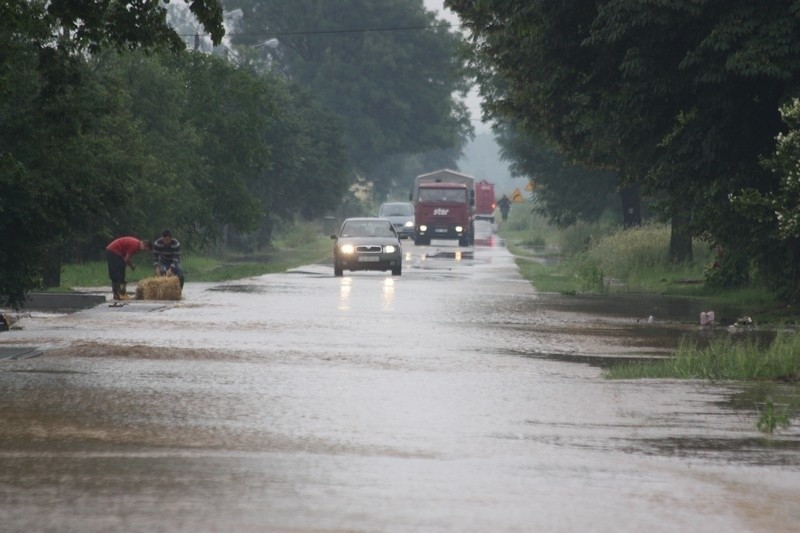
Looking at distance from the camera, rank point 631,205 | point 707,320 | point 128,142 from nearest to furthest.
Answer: point 707,320, point 128,142, point 631,205

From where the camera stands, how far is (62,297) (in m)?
29.0

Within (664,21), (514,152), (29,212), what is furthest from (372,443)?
(514,152)

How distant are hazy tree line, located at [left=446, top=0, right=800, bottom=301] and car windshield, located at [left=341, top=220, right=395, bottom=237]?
1225 centimetres

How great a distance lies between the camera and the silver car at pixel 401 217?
77338 mm

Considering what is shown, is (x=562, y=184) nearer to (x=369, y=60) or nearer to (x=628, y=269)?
(x=628, y=269)

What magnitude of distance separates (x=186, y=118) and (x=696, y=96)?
83.9ft

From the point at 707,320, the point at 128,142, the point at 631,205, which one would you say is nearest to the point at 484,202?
the point at 631,205

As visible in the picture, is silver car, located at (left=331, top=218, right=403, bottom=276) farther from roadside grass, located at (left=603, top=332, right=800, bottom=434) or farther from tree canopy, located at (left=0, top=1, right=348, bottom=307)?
roadside grass, located at (left=603, top=332, right=800, bottom=434)

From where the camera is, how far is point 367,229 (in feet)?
138

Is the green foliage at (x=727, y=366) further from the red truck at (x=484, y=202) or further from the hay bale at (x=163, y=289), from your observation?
the red truck at (x=484, y=202)

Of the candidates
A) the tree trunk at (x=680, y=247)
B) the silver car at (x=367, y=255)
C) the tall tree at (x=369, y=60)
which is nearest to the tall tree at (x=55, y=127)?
the silver car at (x=367, y=255)

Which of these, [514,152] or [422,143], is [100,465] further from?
[422,143]

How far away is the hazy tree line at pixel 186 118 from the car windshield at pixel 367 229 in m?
4.83

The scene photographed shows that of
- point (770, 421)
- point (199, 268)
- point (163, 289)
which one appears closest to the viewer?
point (770, 421)
